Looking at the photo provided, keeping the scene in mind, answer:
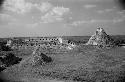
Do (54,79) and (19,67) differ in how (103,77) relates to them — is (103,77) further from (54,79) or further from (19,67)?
(19,67)

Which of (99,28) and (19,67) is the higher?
(99,28)

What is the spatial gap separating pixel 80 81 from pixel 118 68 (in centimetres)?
482

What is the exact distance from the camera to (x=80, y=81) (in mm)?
13875

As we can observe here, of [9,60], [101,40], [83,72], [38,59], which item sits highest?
[101,40]

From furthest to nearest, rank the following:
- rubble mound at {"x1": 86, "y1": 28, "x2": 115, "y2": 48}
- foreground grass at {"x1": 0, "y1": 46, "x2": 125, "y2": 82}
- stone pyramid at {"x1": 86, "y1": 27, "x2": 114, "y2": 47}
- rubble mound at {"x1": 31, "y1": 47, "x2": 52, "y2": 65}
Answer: stone pyramid at {"x1": 86, "y1": 27, "x2": 114, "y2": 47} < rubble mound at {"x1": 86, "y1": 28, "x2": 115, "y2": 48} < rubble mound at {"x1": 31, "y1": 47, "x2": 52, "y2": 65} < foreground grass at {"x1": 0, "y1": 46, "x2": 125, "y2": 82}

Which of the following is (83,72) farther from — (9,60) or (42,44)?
(42,44)

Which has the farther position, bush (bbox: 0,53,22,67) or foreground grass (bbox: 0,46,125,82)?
bush (bbox: 0,53,22,67)

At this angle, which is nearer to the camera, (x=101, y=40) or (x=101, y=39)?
(x=101, y=40)

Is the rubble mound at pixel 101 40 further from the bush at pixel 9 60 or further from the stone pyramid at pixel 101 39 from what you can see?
the bush at pixel 9 60

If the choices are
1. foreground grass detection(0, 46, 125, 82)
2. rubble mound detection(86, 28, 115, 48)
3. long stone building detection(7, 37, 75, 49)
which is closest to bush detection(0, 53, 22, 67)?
foreground grass detection(0, 46, 125, 82)

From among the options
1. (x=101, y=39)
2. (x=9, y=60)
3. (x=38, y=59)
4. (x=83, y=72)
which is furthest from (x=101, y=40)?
(x=83, y=72)

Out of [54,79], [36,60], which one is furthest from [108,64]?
[36,60]

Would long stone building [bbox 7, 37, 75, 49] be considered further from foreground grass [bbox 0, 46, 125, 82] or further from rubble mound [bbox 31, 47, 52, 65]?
foreground grass [bbox 0, 46, 125, 82]

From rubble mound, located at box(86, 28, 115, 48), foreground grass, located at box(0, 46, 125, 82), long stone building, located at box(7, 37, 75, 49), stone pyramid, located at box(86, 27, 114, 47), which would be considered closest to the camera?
foreground grass, located at box(0, 46, 125, 82)
